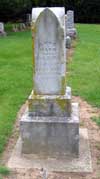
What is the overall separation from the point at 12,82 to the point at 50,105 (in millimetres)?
4749

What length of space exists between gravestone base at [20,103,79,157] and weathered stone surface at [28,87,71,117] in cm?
7

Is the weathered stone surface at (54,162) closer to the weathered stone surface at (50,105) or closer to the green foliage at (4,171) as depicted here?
the green foliage at (4,171)

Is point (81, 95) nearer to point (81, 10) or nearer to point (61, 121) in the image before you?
point (61, 121)

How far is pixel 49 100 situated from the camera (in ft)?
19.1

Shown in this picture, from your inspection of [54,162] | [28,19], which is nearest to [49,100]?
[54,162]

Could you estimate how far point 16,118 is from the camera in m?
7.45

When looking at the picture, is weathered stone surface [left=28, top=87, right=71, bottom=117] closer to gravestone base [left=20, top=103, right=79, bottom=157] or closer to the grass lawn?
gravestone base [left=20, top=103, right=79, bottom=157]

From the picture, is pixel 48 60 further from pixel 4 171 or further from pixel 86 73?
pixel 86 73

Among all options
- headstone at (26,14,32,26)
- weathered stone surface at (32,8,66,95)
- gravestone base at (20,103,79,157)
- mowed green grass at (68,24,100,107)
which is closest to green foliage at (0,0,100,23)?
headstone at (26,14,32,26)

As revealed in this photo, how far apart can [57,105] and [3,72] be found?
20.6 ft

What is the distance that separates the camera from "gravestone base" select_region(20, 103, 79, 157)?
573 centimetres

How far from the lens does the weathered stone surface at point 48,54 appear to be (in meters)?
5.60

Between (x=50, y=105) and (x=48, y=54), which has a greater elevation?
(x=48, y=54)

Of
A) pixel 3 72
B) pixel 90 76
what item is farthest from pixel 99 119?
pixel 3 72
